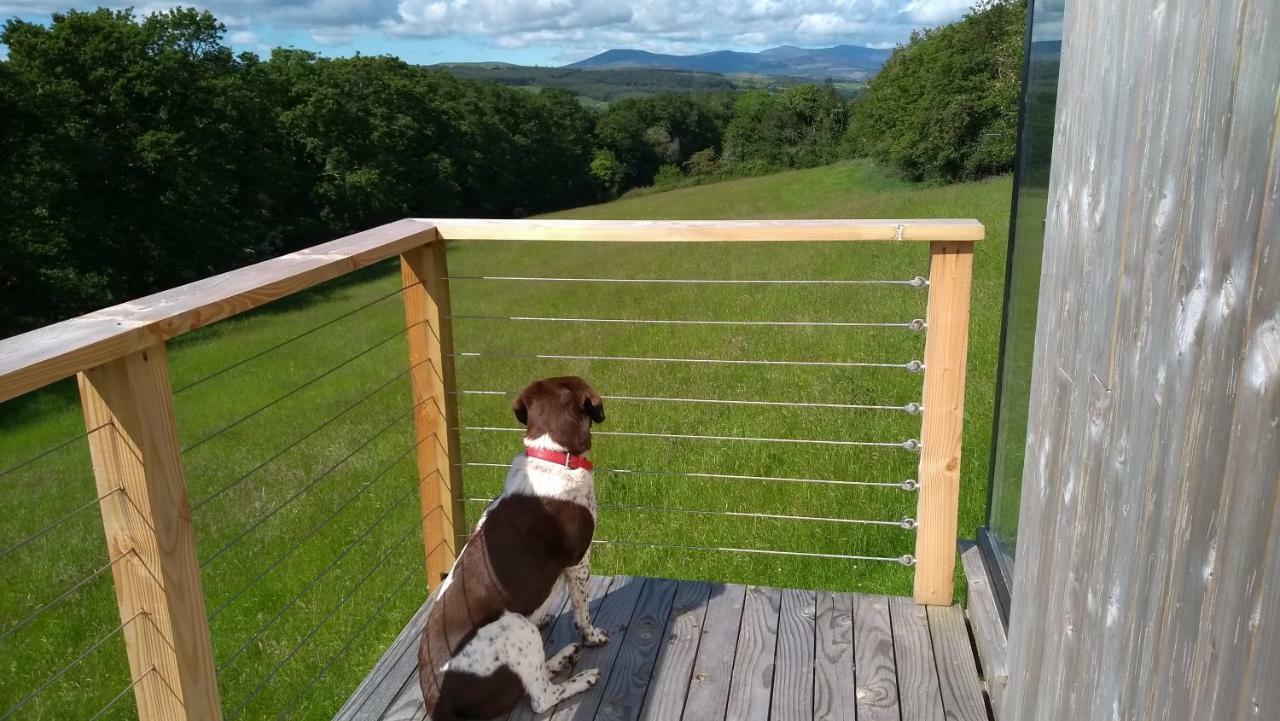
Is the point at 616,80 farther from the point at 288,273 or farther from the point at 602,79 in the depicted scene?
the point at 288,273

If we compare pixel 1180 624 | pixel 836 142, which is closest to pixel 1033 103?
pixel 1180 624

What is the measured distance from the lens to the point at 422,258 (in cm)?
276

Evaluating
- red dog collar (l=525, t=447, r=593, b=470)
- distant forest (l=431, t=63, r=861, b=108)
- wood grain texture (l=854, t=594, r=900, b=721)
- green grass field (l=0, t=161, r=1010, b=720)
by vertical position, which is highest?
distant forest (l=431, t=63, r=861, b=108)

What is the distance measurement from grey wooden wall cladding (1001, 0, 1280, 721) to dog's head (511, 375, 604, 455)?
117 centimetres

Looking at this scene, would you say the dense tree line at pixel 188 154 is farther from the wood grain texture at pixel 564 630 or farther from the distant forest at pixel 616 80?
the wood grain texture at pixel 564 630

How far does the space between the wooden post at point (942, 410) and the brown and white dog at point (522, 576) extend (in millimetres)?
930

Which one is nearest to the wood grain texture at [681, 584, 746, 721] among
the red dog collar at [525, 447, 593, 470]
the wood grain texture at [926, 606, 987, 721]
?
the wood grain texture at [926, 606, 987, 721]

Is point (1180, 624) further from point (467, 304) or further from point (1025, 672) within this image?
point (467, 304)

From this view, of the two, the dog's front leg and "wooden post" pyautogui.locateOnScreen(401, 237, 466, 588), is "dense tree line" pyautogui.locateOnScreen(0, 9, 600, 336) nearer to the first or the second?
"wooden post" pyautogui.locateOnScreen(401, 237, 466, 588)

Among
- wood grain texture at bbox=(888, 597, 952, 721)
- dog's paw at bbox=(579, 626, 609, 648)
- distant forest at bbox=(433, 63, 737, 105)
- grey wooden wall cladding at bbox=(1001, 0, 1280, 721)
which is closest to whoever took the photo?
grey wooden wall cladding at bbox=(1001, 0, 1280, 721)

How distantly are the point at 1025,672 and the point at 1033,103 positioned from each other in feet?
4.59

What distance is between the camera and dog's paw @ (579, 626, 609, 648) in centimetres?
260

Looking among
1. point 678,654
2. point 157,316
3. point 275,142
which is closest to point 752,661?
point 678,654

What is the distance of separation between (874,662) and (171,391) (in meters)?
1.86
